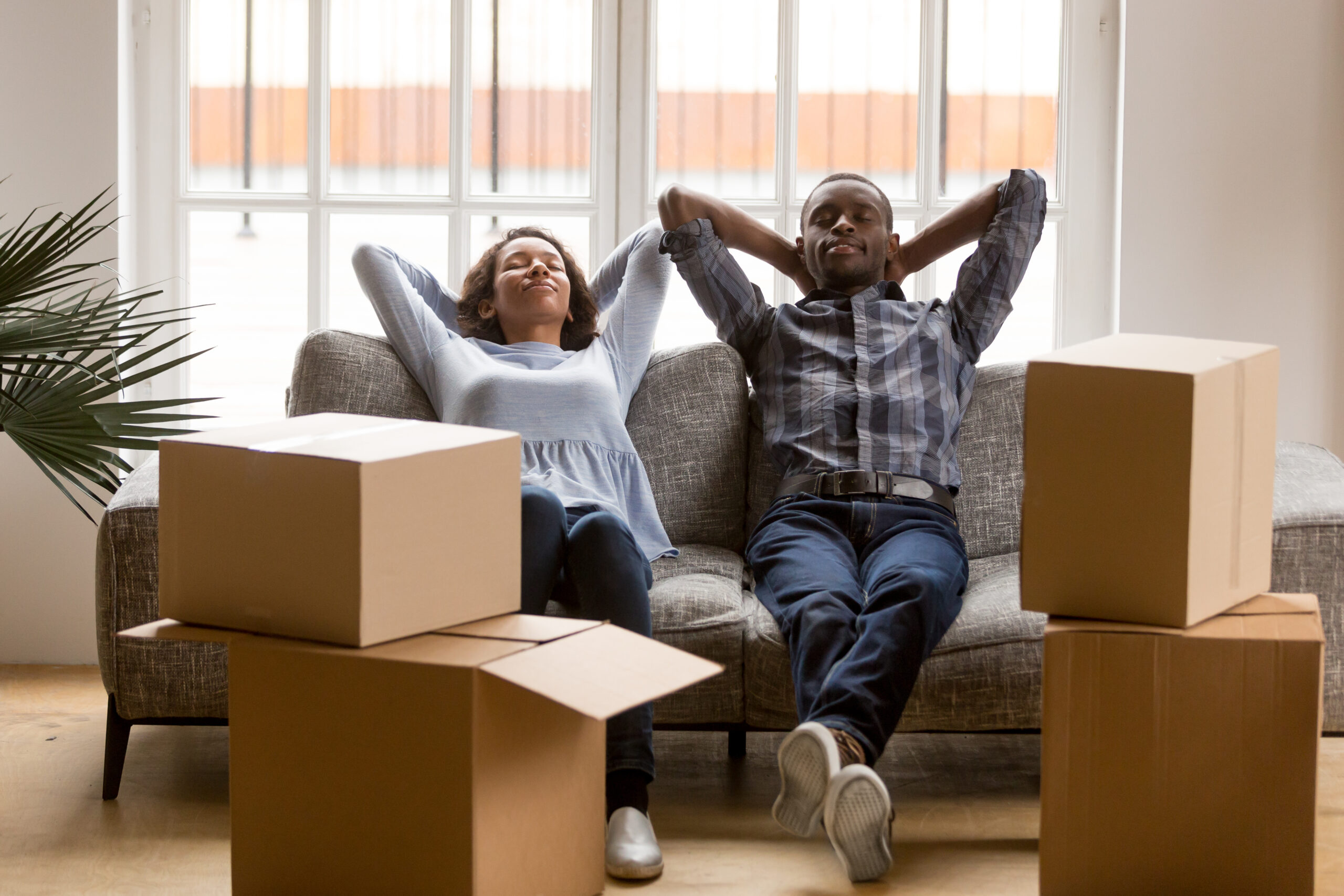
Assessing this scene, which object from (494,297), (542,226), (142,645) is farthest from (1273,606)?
(542,226)

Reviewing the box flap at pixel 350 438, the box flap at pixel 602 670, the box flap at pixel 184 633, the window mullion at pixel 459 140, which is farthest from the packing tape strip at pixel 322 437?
the window mullion at pixel 459 140

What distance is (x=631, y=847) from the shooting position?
1.71 meters

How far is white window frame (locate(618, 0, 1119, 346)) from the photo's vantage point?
9.56 feet

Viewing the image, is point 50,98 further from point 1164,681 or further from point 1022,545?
point 1164,681

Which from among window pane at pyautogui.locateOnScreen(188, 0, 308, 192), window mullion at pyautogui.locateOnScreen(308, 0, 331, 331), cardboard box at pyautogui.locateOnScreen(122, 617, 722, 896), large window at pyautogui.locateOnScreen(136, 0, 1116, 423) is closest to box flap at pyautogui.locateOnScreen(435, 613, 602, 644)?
cardboard box at pyautogui.locateOnScreen(122, 617, 722, 896)

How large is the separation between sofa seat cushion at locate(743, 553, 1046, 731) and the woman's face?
31.0 inches

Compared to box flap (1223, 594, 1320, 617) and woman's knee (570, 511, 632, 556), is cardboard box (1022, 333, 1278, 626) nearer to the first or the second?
box flap (1223, 594, 1320, 617)

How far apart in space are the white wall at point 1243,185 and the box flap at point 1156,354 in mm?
1216

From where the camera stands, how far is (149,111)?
291 cm

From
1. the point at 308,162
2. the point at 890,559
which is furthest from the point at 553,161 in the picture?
the point at 890,559

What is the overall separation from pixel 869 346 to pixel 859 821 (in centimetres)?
103

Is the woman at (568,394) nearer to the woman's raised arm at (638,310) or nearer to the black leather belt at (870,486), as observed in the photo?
the woman's raised arm at (638,310)

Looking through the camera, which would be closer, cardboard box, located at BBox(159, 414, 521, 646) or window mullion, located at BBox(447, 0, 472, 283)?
cardboard box, located at BBox(159, 414, 521, 646)

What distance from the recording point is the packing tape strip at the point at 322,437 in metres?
1.47
